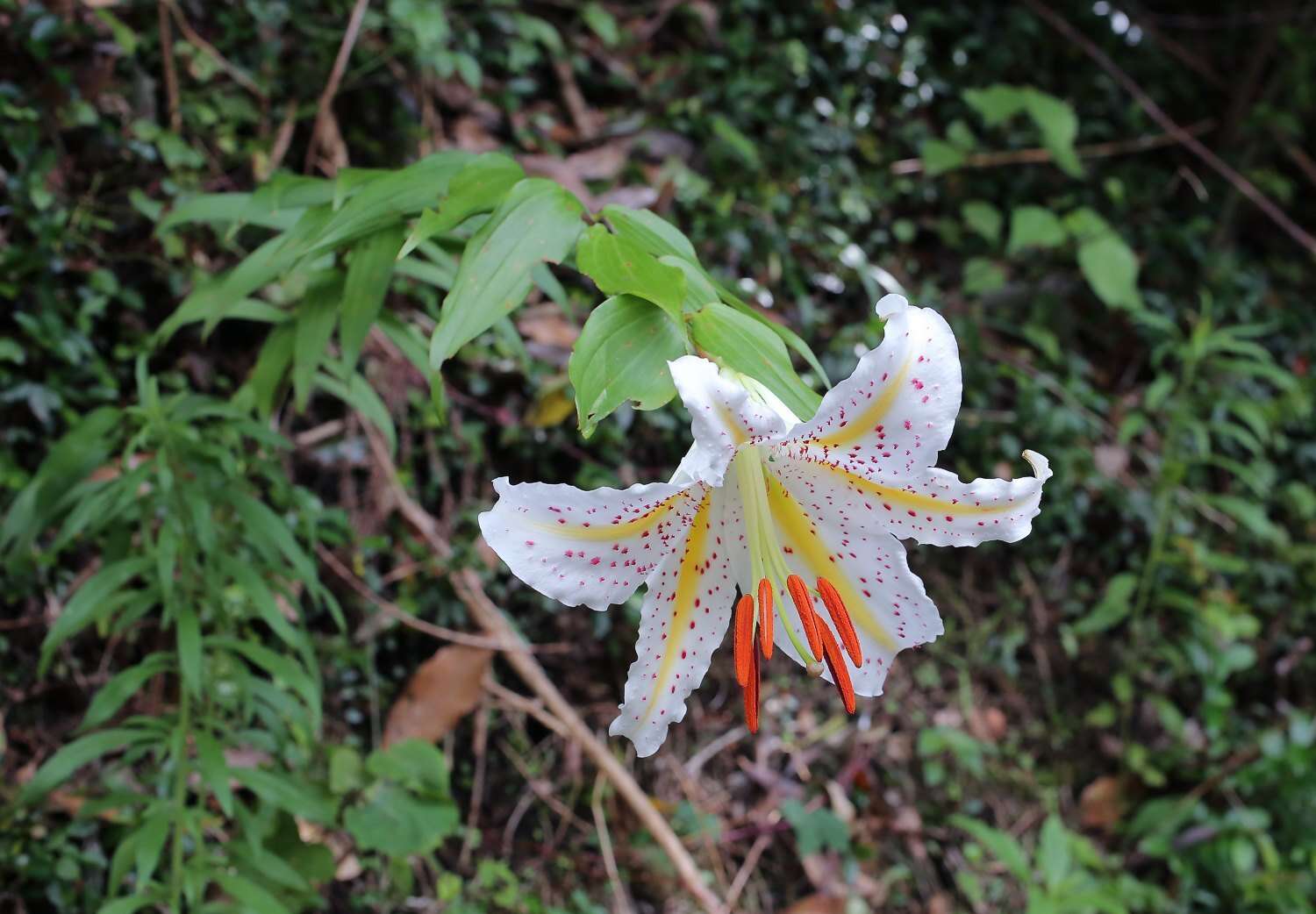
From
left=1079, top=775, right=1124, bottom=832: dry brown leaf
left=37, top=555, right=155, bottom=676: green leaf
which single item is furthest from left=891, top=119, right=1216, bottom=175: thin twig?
left=37, top=555, right=155, bottom=676: green leaf

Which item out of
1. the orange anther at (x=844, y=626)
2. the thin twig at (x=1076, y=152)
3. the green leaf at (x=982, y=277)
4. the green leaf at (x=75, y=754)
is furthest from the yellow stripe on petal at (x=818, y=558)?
the thin twig at (x=1076, y=152)

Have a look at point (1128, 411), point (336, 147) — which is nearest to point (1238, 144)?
point (1128, 411)

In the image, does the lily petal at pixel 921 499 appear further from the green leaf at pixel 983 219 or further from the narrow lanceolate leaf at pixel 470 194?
the green leaf at pixel 983 219

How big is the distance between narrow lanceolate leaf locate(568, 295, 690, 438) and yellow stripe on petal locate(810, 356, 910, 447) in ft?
0.48

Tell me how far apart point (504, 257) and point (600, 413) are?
20 centimetres

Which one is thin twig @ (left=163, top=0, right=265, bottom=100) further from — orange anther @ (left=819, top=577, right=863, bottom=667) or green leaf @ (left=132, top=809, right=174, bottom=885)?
orange anther @ (left=819, top=577, right=863, bottom=667)

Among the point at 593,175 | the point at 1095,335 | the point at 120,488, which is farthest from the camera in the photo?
the point at 1095,335

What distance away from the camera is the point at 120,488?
4.04 ft

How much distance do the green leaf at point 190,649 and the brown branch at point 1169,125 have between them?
2947 mm

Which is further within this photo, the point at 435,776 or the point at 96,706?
the point at 435,776

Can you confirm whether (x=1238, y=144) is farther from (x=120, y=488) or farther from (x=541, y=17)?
(x=120, y=488)

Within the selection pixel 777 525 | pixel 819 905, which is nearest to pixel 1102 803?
pixel 819 905

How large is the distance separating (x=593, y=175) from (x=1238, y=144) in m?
2.28

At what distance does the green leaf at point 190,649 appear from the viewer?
3.88 feet
